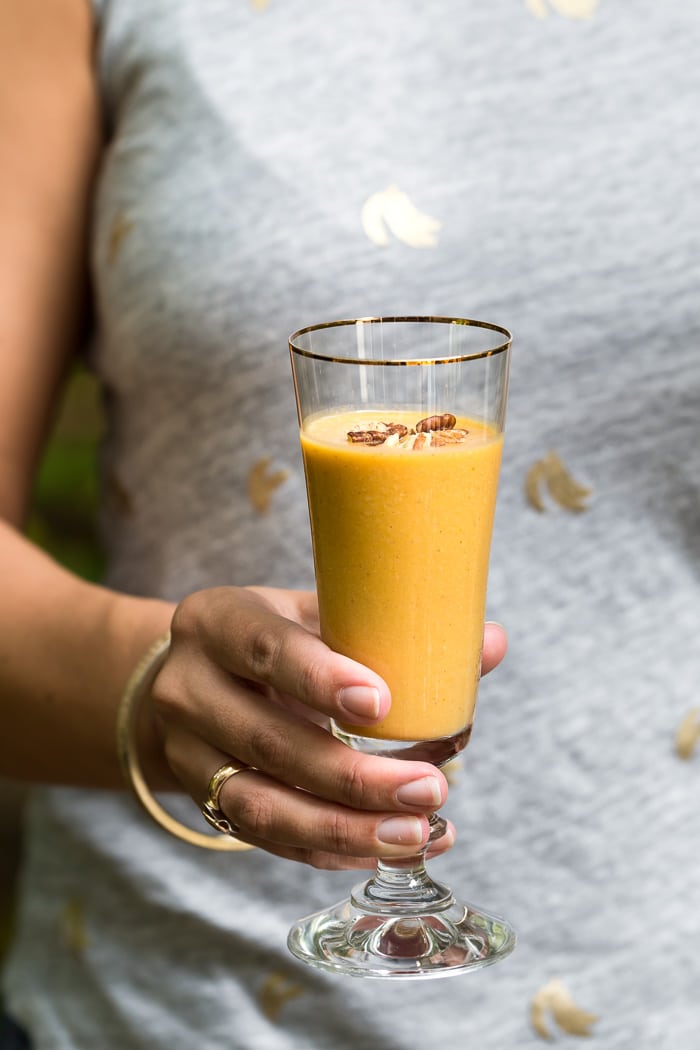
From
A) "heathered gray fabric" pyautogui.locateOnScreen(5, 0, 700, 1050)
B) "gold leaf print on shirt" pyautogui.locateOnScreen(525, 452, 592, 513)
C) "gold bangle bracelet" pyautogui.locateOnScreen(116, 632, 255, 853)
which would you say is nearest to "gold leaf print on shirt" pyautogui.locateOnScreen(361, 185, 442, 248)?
"heathered gray fabric" pyautogui.locateOnScreen(5, 0, 700, 1050)

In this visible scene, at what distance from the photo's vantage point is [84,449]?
15.3ft

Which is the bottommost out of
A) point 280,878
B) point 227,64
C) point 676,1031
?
point 676,1031

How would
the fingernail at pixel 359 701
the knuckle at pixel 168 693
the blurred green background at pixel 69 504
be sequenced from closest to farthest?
the fingernail at pixel 359 701, the knuckle at pixel 168 693, the blurred green background at pixel 69 504

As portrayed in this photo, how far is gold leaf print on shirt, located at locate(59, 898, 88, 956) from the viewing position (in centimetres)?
141

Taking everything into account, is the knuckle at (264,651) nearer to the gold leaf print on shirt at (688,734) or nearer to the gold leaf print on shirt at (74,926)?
the gold leaf print on shirt at (688,734)

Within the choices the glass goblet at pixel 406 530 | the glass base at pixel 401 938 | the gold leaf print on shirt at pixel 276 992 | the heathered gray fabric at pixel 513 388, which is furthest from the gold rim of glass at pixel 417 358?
the gold leaf print on shirt at pixel 276 992

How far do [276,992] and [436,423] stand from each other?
695mm

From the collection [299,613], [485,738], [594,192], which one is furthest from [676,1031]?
[594,192]

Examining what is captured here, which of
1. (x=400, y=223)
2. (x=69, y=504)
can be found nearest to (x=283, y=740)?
(x=400, y=223)

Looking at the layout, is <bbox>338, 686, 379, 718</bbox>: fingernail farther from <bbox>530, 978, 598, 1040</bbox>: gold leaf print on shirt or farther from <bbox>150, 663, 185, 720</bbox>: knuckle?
<bbox>530, 978, 598, 1040</bbox>: gold leaf print on shirt

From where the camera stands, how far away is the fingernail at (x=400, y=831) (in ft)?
2.88

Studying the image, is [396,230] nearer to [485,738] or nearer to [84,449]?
[485,738]

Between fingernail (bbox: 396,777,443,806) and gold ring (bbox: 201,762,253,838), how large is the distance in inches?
5.4

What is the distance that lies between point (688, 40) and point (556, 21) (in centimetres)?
14
